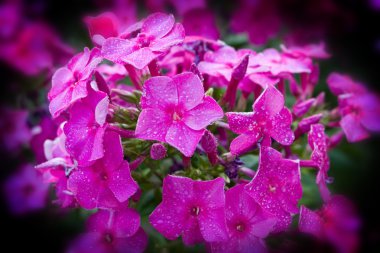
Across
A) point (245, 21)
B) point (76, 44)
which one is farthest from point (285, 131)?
point (76, 44)

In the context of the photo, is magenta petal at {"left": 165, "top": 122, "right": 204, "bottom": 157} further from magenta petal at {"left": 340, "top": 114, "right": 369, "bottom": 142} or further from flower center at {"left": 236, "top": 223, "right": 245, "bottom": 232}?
magenta petal at {"left": 340, "top": 114, "right": 369, "bottom": 142}

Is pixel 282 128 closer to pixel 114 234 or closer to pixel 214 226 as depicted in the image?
pixel 214 226

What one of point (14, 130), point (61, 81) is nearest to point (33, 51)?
point (14, 130)

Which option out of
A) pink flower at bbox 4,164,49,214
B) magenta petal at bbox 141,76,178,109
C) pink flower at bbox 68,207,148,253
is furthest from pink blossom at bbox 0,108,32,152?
magenta petal at bbox 141,76,178,109

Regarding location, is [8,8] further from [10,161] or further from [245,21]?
[245,21]

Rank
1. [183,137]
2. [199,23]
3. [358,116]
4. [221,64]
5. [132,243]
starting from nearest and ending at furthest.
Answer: [183,137] → [132,243] → [221,64] → [358,116] → [199,23]
